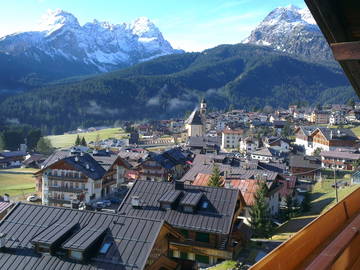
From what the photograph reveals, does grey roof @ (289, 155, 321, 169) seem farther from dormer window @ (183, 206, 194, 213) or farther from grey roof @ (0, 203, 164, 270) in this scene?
grey roof @ (0, 203, 164, 270)

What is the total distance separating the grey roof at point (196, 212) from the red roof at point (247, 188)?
9.68 metres

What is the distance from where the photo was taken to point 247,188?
31.6 meters

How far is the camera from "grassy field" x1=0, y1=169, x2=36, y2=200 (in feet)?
158

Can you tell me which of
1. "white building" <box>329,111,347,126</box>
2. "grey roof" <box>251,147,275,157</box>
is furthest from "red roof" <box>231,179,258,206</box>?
"white building" <box>329,111,347,126</box>

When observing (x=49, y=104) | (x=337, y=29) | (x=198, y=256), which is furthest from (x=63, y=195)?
(x=49, y=104)

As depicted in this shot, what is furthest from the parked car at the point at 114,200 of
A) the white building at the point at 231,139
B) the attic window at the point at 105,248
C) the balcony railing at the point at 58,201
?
the white building at the point at 231,139

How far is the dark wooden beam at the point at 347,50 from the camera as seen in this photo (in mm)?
3031

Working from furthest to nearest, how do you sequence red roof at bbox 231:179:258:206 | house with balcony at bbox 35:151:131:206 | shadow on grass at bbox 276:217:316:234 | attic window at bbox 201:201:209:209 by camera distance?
1. house with balcony at bbox 35:151:131:206
2. red roof at bbox 231:179:258:206
3. shadow on grass at bbox 276:217:316:234
4. attic window at bbox 201:201:209:209

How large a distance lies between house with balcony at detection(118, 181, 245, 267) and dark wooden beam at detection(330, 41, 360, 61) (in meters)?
16.6

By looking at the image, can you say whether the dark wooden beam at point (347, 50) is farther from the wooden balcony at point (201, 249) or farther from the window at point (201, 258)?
the window at point (201, 258)

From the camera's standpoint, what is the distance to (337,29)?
313 centimetres

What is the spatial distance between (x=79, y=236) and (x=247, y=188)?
804 inches

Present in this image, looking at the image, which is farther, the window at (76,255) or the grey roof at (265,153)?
the grey roof at (265,153)

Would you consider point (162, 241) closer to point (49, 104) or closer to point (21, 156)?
point (21, 156)
